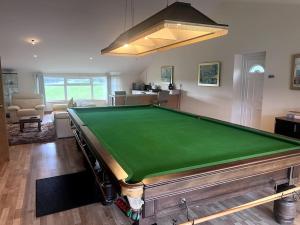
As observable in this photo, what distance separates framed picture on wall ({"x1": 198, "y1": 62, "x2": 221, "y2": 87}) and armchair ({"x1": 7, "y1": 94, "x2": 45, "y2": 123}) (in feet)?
17.3

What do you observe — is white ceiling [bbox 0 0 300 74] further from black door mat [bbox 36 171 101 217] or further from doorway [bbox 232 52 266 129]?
black door mat [bbox 36 171 101 217]

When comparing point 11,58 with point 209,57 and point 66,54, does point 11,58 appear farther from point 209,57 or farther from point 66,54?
point 209,57

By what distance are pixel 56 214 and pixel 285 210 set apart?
2.28m

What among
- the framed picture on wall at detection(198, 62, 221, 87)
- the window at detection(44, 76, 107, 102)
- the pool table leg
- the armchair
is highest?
the framed picture on wall at detection(198, 62, 221, 87)

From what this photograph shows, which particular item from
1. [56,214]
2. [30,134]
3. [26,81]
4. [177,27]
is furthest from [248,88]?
[26,81]

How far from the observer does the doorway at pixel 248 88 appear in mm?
5082

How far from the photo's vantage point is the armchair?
7027 millimetres

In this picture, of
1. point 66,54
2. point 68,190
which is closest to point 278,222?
point 68,190

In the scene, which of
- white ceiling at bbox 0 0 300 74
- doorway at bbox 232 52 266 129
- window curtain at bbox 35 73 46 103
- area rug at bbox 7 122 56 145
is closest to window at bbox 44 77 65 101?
window curtain at bbox 35 73 46 103

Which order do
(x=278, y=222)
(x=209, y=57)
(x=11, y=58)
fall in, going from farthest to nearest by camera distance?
(x=11, y=58) → (x=209, y=57) → (x=278, y=222)

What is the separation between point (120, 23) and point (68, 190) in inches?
174

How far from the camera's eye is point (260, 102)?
5.10m

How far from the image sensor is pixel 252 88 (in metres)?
5.30

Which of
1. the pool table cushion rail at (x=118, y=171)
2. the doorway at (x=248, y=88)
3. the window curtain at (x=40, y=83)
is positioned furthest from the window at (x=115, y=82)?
the pool table cushion rail at (x=118, y=171)
